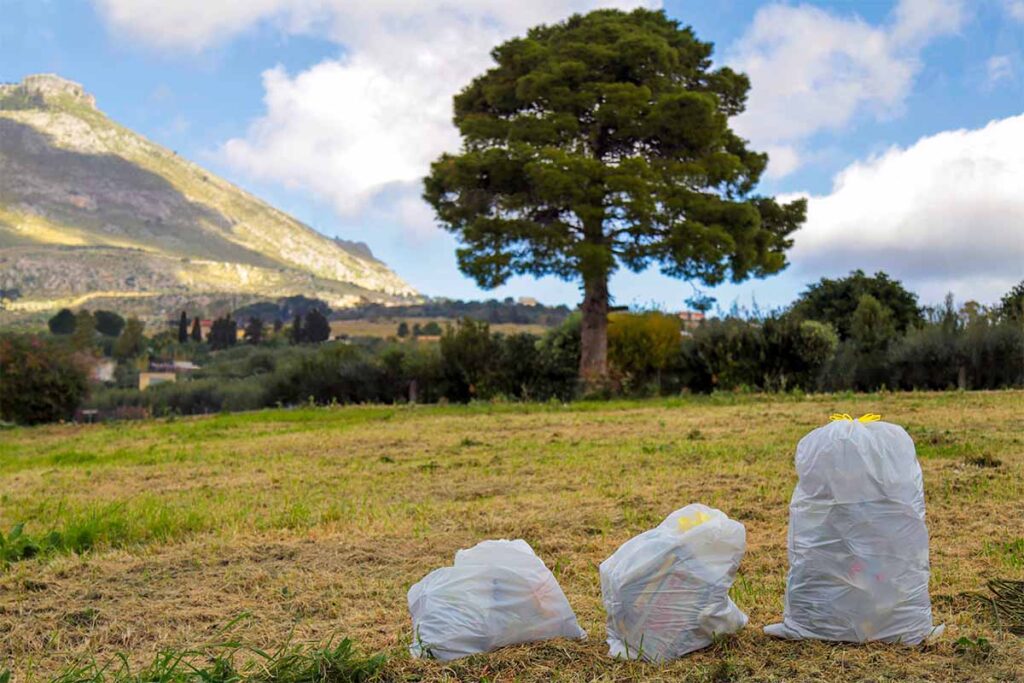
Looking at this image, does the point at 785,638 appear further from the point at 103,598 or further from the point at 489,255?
the point at 489,255

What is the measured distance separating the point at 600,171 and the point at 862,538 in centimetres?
1625

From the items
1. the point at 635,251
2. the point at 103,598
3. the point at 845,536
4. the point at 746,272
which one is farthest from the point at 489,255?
the point at 845,536

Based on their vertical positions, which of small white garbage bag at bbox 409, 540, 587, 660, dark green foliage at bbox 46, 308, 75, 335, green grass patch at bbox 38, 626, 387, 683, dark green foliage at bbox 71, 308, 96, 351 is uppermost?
dark green foliage at bbox 46, 308, 75, 335

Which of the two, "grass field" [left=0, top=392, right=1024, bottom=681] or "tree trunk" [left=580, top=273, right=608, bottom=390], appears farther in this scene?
"tree trunk" [left=580, top=273, right=608, bottom=390]

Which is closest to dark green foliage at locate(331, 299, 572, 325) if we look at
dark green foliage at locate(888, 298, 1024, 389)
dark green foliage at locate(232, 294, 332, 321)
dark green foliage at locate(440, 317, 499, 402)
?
dark green foliage at locate(232, 294, 332, 321)

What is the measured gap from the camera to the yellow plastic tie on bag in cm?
353

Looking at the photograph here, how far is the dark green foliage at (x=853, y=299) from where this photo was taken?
28.4m

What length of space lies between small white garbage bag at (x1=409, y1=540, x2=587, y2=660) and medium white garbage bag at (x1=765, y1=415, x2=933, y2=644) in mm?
1012

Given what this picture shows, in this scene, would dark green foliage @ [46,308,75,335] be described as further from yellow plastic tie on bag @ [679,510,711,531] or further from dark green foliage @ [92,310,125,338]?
yellow plastic tie on bag @ [679,510,711,531]

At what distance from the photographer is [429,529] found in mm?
6117

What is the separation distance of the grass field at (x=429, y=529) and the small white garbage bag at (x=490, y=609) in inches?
3.9

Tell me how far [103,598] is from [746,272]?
17.8 metres

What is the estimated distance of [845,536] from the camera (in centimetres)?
345

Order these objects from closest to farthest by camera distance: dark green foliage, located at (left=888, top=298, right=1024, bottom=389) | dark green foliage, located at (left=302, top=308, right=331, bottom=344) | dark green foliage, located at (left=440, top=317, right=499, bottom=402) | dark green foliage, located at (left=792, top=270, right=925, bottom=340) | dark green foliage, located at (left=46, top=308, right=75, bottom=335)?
dark green foliage, located at (left=888, top=298, right=1024, bottom=389) < dark green foliage, located at (left=440, top=317, right=499, bottom=402) < dark green foliage, located at (left=792, top=270, right=925, bottom=340) < dark green foliage, located at (left=302, top=308, right=331, bottom=344) < dark green foliage, located at (left=46, top=308, right=75, bottom=335)
